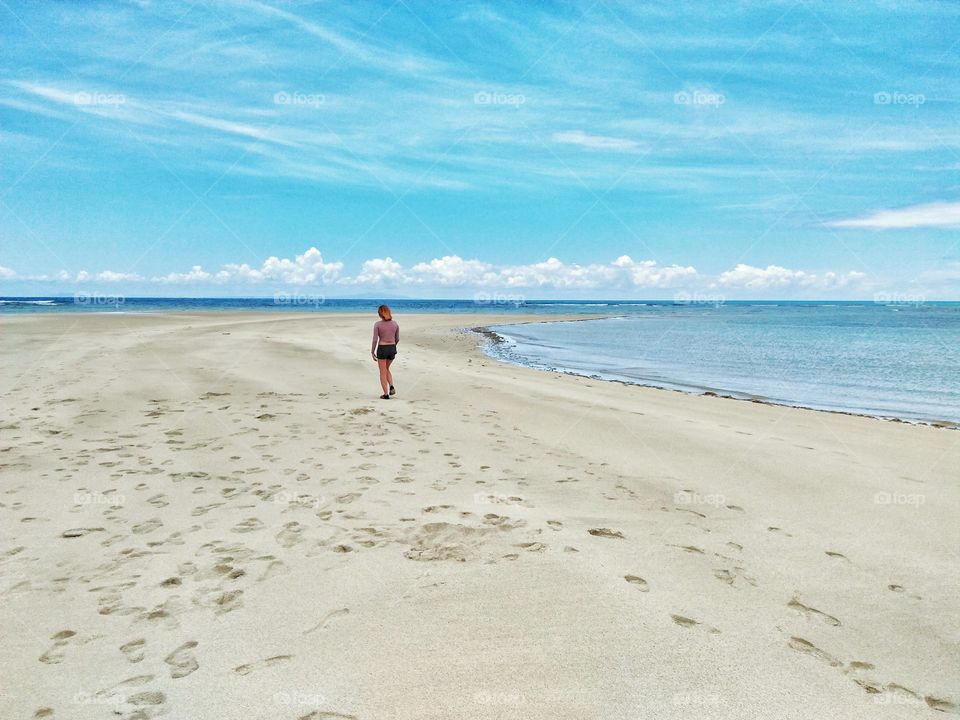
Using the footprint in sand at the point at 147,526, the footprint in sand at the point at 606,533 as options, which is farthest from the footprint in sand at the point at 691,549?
the footprint in sand at the point at 147,526

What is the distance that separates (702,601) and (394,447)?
570 cm

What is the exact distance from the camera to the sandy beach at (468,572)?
3.66 metres

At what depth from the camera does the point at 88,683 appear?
3.66 metres

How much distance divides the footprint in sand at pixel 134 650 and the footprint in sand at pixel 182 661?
0.20 metres

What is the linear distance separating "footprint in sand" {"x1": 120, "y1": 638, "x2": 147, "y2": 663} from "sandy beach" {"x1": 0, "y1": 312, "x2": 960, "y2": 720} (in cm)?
2

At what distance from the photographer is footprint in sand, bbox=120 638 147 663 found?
3.88 meters

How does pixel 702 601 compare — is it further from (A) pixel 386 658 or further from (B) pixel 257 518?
(B) pixel 257 518

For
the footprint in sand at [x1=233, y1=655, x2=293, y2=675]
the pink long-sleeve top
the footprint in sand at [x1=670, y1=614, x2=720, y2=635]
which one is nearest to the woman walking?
the pink long-sleeve top

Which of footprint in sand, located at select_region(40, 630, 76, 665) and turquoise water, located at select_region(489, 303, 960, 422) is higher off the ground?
turquoise water, located at select_region(489, 303, 960, 422)

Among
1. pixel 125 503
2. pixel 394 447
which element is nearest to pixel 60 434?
pixel 125 503

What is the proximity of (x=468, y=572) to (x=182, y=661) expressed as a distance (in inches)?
88.3

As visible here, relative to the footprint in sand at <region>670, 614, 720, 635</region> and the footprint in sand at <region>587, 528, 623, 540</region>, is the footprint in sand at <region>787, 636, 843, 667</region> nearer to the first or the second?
the footprint in sand at <region>670, 614, 720, 635</region>

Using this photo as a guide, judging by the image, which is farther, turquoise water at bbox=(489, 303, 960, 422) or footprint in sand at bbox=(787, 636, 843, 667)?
turquoise water at bbox=(489, 303, 960, 422)

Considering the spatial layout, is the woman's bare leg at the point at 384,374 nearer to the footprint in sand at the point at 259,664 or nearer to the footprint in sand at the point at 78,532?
the footprint in sand at the point at 78,532
